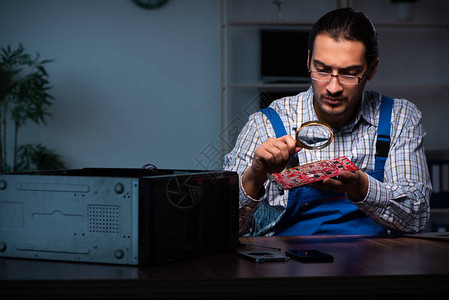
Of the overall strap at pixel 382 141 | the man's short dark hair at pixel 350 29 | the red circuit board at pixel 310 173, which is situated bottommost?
the red circuit board at pixel 310 173

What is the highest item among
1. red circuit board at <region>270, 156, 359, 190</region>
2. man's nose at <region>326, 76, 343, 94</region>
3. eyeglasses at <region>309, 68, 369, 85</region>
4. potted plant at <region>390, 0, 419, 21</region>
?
potted plant at <region>390, 0, 419, 21</region>

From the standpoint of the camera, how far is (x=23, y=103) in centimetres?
377

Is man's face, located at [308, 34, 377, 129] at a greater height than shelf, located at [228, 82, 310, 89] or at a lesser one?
lesser

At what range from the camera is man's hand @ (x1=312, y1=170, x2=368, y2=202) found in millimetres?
1312

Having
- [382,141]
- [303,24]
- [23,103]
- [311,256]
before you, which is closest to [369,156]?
[382,141]

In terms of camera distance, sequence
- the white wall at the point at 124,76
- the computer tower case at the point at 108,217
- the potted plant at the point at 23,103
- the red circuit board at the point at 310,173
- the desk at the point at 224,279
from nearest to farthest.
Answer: the desk at the point at 224,279 < the computer tower case at the point at 108,217 < the red circuit board at the point at 310,173 < the potted plant at the point at 23,103 < the white wall at the point at 124,76

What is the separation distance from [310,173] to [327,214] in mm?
385

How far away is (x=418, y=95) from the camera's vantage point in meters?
4.11

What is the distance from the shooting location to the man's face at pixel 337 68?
1654mm

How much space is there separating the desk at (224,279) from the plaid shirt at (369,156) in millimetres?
457

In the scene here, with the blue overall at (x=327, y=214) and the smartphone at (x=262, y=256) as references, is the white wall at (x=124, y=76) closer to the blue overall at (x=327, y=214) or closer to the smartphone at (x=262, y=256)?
the blue overall at (x=327, y=214)

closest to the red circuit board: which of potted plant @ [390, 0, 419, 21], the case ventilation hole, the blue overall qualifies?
the blue overall

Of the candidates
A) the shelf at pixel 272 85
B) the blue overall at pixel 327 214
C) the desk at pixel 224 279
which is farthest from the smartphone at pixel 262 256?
the shelf at pixel 272 85

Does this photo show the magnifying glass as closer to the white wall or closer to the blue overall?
the blue overall
